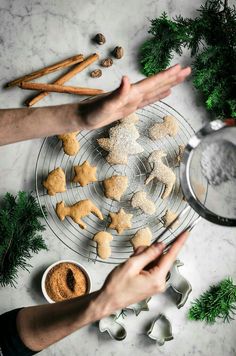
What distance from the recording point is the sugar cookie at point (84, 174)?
155cm

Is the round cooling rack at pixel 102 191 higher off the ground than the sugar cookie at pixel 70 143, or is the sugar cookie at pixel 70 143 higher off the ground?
the sugar cookie at pixel 70 143

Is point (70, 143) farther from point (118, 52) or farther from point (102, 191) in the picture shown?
point (118, 52)

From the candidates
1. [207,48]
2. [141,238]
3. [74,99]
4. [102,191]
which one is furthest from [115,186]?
[207,48]

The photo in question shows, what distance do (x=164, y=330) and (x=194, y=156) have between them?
2.17 ft

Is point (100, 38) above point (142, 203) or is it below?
above

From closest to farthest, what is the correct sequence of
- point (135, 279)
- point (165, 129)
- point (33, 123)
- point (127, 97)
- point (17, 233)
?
point (135, 279) < point (127, 97) < point (33, 123) < point (17, 233) < point (165, 129)

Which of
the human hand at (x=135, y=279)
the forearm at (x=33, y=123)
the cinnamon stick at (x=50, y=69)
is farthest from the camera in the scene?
the cinnamon stick at (x=50, y=69)

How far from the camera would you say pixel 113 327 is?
157cm

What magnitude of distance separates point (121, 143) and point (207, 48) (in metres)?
Result: 0.43

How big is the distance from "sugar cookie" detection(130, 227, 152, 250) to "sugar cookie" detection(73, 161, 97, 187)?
9.3 inches

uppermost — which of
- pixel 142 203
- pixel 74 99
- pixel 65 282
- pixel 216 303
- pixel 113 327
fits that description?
pixel 74 99

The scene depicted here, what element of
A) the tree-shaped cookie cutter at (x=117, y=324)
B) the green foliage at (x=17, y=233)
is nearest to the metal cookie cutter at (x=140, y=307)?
the tree-shaped cookie cutter at (x=117, y=324)

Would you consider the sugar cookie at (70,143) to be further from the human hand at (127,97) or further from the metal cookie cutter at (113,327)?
the metal cookie cutter at (113,327)

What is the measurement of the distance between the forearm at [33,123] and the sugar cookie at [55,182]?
1.13ft
